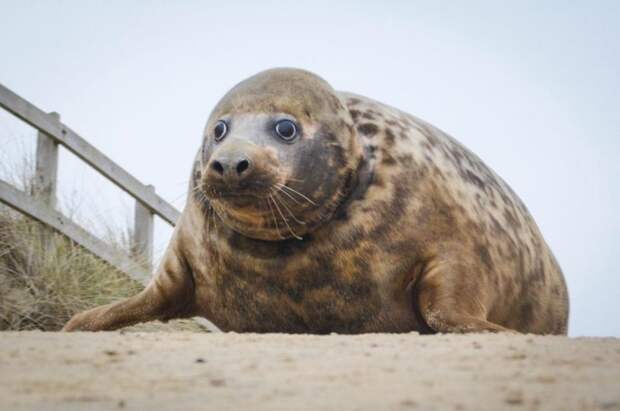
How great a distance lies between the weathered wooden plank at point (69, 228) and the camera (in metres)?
7.43

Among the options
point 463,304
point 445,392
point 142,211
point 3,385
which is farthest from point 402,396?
point 142,211

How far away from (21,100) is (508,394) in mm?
6769

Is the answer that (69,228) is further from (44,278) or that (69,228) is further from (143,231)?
(143,231)

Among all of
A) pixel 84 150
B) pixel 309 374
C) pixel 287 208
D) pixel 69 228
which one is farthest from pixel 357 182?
pixel 84 150

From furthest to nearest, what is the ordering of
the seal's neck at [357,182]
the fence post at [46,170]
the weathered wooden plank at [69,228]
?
the fence post at [46,170]
the weathered wooden plank at [69,228]
the seal's neck at [357,182]

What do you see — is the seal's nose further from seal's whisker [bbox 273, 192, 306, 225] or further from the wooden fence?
the wooden fence

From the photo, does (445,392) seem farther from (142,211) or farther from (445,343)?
(142,211)

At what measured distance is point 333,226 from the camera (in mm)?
3887

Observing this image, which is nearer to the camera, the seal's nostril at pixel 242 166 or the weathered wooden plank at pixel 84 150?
the seal's nostril at pixel 242 166

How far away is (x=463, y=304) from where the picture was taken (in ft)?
12.5

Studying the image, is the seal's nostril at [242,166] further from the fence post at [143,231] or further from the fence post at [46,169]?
the fence post at [143,231]

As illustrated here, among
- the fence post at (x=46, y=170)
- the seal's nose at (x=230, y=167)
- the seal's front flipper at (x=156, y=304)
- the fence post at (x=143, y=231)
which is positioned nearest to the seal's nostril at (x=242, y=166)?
the seal's nose at (x=230, y=167)

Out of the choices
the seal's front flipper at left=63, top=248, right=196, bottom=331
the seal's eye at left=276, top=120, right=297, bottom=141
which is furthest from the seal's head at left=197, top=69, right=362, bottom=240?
the seal's front flipper at left=63, top=248, right=196, bottom=331

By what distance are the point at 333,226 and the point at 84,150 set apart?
4.98m
